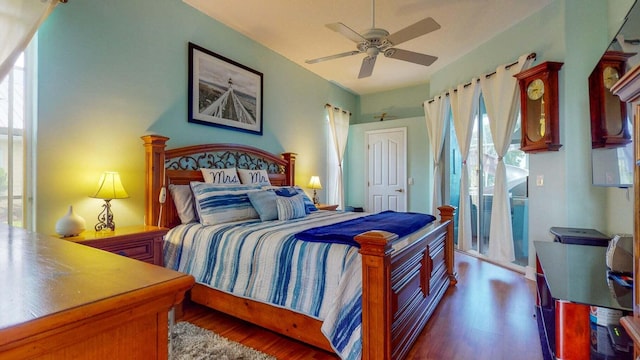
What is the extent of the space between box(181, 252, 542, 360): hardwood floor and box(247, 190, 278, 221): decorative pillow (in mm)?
892

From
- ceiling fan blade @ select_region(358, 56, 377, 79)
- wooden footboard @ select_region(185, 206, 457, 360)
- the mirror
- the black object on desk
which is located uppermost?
ceiling fan blade @ select_region(358, 56, 377, 79)

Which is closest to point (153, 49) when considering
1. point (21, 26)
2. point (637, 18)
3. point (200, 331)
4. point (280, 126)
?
point (21, 26)

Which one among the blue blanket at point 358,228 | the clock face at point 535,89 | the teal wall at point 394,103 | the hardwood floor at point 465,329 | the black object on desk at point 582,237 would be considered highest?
the teal wall at point 394,103

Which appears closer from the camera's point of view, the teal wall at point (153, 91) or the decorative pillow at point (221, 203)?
the teal wall at point (153, 91)

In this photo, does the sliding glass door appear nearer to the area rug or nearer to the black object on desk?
the black object on desk

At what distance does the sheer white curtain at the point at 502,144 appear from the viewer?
366cm

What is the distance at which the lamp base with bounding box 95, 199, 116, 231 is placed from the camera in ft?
8.01

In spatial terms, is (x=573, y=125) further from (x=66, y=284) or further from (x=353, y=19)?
(x=66, y=284)

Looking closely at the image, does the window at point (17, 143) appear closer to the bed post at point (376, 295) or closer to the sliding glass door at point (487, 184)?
the bed post at point (376, 295)

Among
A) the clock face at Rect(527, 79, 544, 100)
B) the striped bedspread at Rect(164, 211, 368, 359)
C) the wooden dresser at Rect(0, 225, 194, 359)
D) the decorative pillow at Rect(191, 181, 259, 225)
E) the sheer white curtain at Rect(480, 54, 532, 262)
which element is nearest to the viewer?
the wooden dresser at Rect(0, 225, 194, 359)

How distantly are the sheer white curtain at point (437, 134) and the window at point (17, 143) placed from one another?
4.69 metres

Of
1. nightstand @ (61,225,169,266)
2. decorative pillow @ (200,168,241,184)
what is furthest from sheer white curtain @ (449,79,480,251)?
nightstand @ (61,225,169,266)

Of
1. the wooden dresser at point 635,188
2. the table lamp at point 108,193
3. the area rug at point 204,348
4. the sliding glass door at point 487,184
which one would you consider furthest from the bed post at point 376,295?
the sliding glass door at point 487,184

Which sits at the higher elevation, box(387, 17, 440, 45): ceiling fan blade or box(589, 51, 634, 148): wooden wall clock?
box(387, 17, 440, 45): ceiling fan blade
